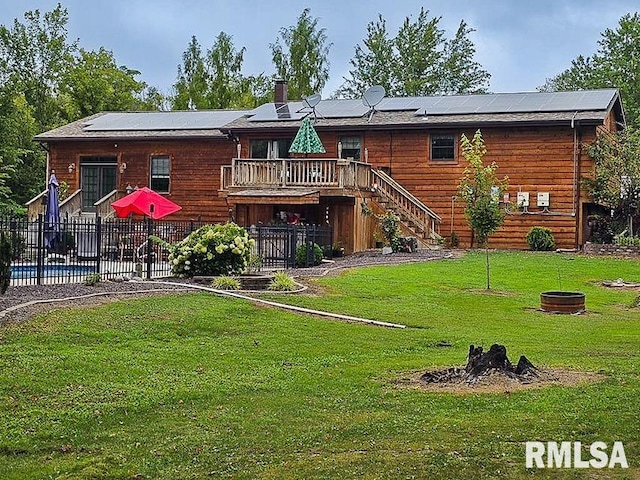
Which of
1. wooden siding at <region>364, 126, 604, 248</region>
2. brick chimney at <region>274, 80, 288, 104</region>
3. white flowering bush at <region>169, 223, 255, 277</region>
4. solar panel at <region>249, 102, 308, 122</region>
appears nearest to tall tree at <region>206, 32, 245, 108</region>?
brick chimney at <region>274, 80, 288, 104</region>

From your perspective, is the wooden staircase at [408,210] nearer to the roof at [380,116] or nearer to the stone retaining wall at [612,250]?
the roof at [380,116]

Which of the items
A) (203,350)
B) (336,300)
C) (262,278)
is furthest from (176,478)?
(262,278)

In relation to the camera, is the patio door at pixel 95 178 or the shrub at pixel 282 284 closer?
the shrub at pixel 282 284

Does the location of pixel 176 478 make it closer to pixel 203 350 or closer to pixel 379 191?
pixel 203 350

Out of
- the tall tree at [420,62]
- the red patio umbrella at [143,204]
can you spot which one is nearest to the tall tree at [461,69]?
the tall tree at [420,62]

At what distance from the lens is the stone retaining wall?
25328 mm

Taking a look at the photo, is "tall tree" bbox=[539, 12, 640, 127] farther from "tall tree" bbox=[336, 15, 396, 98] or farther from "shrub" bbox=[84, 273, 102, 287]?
"shrub" bbox=[84, 273, 102, 287]

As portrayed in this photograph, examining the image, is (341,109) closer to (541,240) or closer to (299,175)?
(299,175)

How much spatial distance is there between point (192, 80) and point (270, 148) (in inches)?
939

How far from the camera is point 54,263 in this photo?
63.1 feet

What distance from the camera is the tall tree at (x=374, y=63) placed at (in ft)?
194

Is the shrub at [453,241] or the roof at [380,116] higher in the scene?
the roof at [380,116]

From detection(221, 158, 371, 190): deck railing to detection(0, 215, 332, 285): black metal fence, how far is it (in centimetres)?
254

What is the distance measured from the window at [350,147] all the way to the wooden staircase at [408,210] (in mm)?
1739
